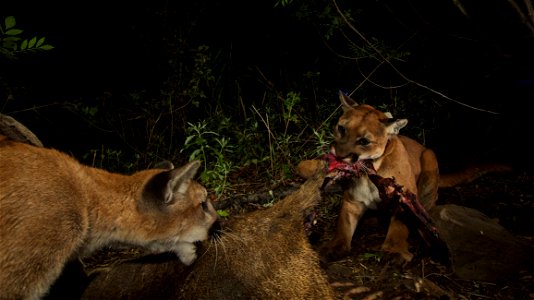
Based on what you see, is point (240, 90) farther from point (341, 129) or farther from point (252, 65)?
point (341, 129)

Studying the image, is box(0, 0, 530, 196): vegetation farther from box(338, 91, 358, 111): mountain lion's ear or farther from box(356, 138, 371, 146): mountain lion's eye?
box(356, 138, 371, 146): mountain lion's eye

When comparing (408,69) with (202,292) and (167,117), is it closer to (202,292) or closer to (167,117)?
(167,117)

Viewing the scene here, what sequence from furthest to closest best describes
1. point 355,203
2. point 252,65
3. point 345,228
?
1. point 252,65
2. point 355,203
3. point 345,228

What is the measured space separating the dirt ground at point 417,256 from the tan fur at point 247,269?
36cm

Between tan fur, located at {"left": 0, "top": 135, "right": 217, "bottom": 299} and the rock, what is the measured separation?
96.5 inches

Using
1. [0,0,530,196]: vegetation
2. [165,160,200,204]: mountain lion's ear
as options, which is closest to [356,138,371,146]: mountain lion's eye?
[0,0,530,196]: vegetation

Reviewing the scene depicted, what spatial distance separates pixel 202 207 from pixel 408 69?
7645mm

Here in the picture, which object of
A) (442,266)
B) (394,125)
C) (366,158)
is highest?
(394,125)

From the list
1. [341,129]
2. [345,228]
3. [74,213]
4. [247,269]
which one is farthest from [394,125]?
[74,213]

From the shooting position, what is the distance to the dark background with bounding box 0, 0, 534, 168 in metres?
8.45

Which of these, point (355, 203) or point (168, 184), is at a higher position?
point (168, 184)

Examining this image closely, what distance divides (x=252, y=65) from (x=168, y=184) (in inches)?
271

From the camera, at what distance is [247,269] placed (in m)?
3.26

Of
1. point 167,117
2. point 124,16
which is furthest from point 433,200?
point 124,16
